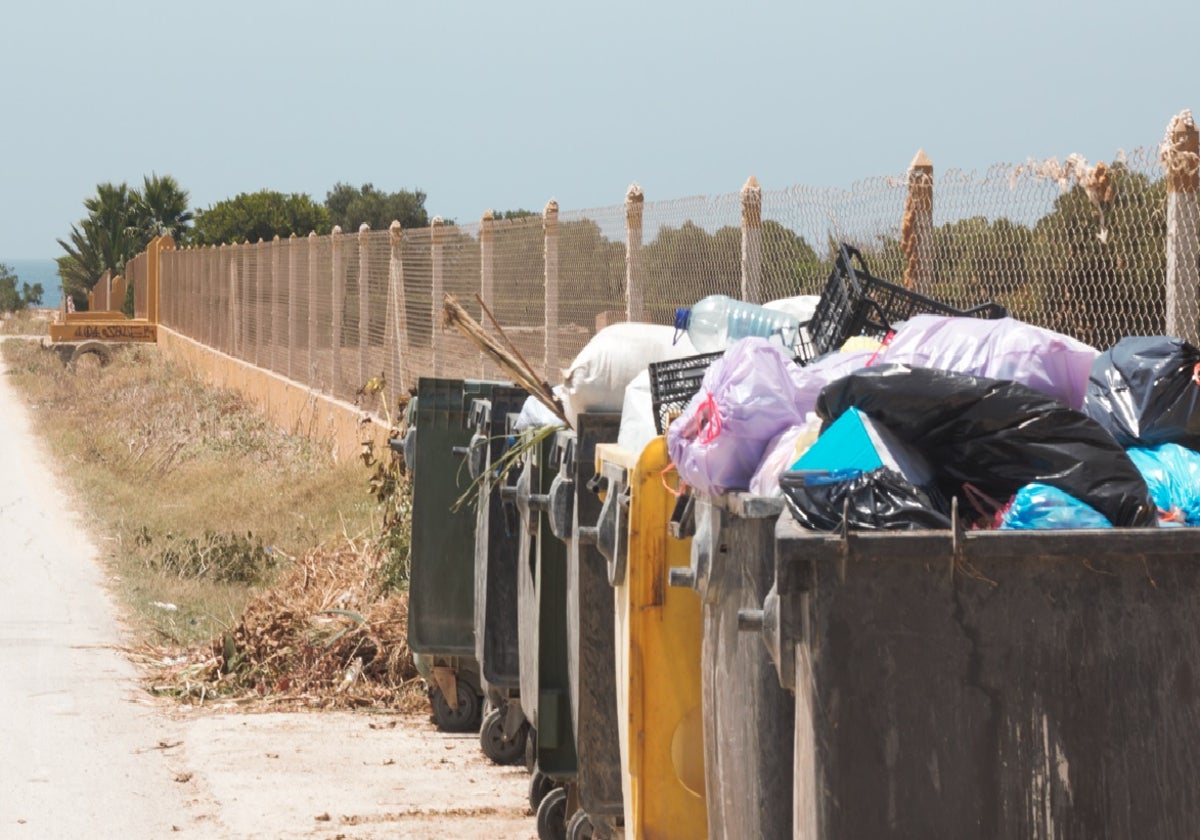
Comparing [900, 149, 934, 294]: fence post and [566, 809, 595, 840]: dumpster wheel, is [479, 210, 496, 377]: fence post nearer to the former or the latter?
[900, 149, 934, 294]: fence post

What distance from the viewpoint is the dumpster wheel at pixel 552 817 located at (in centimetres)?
610

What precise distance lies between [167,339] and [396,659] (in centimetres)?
3190

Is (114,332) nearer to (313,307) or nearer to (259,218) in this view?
(313,307)

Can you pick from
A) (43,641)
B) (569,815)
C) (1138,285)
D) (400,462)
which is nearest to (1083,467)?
(1138,285)

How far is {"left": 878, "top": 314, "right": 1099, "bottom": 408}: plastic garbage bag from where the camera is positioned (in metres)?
3.67

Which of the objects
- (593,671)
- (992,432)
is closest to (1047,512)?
(992,432)

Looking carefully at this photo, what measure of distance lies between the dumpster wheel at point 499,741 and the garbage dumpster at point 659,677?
2.92 m

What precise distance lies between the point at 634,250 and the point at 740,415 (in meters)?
6.15

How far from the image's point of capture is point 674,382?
4.86 meters

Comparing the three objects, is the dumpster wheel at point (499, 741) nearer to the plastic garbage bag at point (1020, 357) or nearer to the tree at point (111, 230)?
the plastic garbage bag at point (1020, 357)

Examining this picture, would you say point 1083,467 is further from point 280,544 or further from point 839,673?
point 280,544

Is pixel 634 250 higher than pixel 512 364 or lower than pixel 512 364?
higher

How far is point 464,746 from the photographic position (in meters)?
7.84

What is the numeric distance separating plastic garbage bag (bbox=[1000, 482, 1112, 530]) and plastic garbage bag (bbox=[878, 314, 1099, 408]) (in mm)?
453
